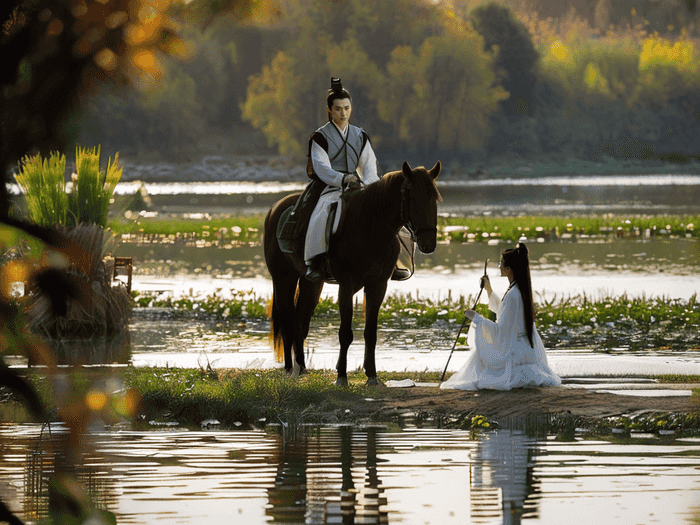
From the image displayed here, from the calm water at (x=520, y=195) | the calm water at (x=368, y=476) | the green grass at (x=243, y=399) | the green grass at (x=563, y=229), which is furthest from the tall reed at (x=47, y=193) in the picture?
the calm water at (x=520, y=195)

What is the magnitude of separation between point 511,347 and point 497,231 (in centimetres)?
2655

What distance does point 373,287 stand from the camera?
401 inches

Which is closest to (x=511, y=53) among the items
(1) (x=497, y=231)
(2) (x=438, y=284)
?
(1) (x=497, y=231)

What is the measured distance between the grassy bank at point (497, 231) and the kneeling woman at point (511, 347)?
2429 centimetres

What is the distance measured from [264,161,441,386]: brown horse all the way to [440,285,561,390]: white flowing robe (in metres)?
0.86

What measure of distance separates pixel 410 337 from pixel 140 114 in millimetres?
91803

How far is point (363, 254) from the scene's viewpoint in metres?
10.1

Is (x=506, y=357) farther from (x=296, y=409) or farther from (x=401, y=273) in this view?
(x=296, y=409)

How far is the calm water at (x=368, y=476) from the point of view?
18.9ft

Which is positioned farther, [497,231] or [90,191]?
[497,231]

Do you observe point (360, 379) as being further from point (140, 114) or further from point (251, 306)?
point (140, 114)

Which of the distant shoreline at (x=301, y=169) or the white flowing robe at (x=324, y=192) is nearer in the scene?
the white flowing robe at (x=324, y=192)

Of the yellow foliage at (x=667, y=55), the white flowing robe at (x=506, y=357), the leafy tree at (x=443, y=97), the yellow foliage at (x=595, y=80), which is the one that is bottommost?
the white flowing robe at (x=506, y=357)

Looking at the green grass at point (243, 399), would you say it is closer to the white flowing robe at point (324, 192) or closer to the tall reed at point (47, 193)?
the white flowing robe at point (324, 192)
